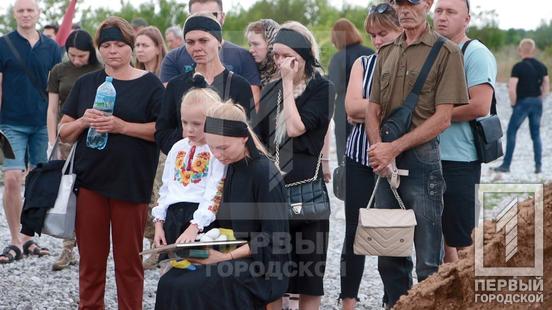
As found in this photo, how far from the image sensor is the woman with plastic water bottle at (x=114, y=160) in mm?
6234

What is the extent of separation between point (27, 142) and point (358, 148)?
4.03m

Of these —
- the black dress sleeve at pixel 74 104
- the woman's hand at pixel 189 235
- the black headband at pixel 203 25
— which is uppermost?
the black headband at pixel 203 25

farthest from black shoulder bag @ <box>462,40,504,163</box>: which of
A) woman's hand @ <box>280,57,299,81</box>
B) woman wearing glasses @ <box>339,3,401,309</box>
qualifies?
woman's hand @ <box>280,57,299,81</box>

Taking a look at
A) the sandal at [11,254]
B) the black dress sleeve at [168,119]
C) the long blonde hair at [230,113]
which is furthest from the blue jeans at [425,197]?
the sandal at [11,254]

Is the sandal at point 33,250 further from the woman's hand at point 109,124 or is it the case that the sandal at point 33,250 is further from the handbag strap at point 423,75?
the handbag strap at point 423,75

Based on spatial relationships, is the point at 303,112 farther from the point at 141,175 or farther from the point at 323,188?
the point at 141,175

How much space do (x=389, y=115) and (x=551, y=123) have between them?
77.2ft

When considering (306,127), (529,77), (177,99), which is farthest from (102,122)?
(529,77)

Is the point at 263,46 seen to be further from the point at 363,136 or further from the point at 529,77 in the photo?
the point at 529,77

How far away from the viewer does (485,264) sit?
438 centimetres

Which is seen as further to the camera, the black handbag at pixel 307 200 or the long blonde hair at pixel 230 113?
the black handbag at pixel 307 200

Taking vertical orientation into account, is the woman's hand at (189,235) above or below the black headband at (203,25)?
below

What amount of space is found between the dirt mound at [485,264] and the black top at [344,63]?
5.37m

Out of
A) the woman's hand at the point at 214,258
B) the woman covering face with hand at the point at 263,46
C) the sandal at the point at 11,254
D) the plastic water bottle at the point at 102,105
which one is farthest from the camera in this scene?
the sandal at the point at 11,254
